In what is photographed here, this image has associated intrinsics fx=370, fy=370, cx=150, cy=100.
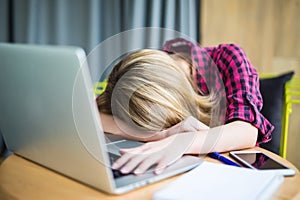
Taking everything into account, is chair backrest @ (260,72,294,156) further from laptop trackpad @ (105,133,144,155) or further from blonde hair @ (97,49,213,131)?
laptop trackpad @ (105,133,144,155)

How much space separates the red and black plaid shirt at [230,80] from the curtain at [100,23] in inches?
11.8

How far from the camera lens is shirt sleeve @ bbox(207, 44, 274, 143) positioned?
0.96 metres

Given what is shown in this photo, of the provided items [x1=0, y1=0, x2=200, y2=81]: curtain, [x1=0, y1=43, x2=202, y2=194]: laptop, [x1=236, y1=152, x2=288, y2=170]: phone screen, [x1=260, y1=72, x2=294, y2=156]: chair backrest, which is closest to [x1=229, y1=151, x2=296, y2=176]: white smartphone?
[x1=236, y1=152, x2=288, y2=170]: phone screen

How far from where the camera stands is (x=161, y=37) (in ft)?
6.05

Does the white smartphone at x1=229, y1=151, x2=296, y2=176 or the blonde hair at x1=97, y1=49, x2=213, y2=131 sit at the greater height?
the blonde hair at x1=97, y1=49, x2=213, y2=131

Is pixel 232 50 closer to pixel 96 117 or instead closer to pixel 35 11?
pixel 96 117

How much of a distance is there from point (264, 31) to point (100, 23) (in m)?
0.88

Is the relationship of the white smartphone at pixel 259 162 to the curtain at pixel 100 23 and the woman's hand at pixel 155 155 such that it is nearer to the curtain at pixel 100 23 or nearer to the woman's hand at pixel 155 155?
the woman's hand at pixel 155 155

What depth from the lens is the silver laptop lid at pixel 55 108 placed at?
49cm

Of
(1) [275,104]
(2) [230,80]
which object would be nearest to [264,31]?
(1) [275,104]

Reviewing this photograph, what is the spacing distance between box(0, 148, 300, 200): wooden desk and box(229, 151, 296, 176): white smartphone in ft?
0.07

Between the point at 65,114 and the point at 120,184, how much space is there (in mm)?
151

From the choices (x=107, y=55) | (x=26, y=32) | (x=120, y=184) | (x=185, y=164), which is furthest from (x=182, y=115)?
(x=26, y=32)

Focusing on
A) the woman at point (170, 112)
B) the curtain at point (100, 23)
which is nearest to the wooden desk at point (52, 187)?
the woman at point (170, 112)
